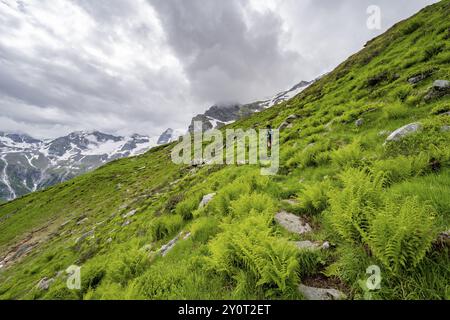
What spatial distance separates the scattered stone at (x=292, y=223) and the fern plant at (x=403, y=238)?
1.96 m

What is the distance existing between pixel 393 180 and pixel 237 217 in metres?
4.09

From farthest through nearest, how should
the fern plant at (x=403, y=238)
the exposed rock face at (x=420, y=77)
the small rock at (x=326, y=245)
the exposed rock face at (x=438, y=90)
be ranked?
1. the exposed rock face at (x=420, y=77)
2. the exposed rock face at (x=438, y=90)
3. the small rock at (x=326, y=245)
4. the fern plant at (x=403, y=238)

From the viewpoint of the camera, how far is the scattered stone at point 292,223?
16.3 feet

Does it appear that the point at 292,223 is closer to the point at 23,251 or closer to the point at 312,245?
the point at 312,245

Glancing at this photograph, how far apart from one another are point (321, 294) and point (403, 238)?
1376 millimetres

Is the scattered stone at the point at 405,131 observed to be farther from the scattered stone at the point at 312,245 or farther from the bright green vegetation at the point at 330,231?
the scattered stone at the point at 312,245

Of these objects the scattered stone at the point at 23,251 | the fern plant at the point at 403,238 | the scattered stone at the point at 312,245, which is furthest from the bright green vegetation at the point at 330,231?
the scattered stone at the point at 23,251

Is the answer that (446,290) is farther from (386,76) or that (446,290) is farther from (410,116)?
(386,76)

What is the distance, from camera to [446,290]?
8.17 ft

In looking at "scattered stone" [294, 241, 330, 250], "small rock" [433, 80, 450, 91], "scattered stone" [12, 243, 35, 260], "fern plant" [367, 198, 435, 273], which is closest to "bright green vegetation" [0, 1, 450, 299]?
"fern plant" [367, 198, 435, 273]

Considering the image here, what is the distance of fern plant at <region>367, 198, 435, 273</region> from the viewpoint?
2.79 meters

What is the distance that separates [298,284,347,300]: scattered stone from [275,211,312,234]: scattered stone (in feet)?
5.76

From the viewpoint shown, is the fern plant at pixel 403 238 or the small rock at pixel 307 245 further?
the small rock at pixel 307 245

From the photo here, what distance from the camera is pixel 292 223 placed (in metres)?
5.31
